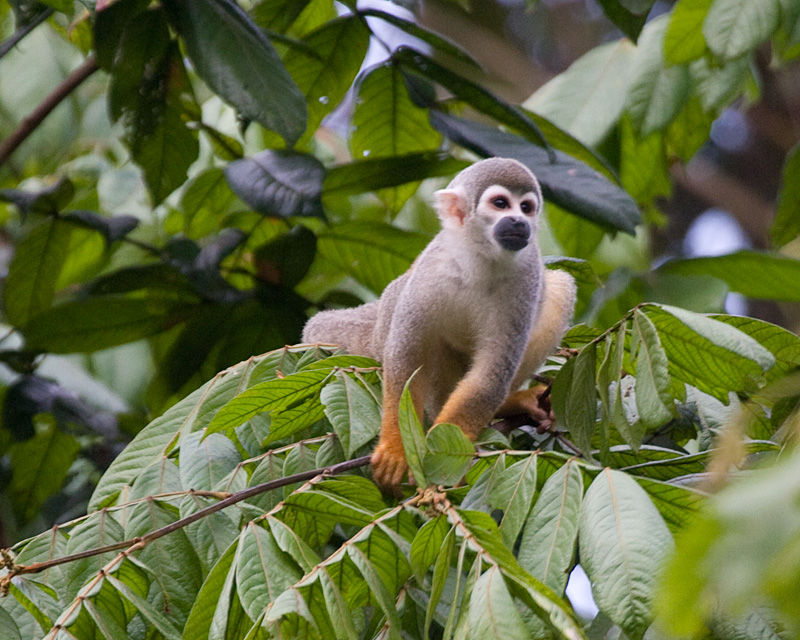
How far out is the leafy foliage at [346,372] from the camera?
1318 millimetres

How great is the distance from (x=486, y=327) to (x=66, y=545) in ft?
4.45

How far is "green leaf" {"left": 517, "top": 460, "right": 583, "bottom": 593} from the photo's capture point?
4.46 ft

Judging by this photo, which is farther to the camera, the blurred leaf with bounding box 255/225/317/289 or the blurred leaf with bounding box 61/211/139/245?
the blurred leaf with bounding box 255/225/317/289

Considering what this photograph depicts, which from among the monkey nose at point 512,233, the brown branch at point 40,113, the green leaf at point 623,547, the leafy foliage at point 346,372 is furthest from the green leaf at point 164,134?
the green leaf at point 623,547

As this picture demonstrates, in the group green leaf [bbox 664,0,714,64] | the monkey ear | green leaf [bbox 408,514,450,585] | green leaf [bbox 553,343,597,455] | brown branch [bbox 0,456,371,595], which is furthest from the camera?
green leaf [bbox 664,0,714,64]

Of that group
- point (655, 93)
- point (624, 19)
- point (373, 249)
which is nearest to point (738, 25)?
point (624, 19)

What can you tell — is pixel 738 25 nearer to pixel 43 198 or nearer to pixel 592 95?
pixel 592 95

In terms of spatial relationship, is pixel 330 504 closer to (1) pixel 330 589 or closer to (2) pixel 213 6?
(1) pixel 330 589

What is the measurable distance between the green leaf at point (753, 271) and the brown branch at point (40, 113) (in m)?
2.59

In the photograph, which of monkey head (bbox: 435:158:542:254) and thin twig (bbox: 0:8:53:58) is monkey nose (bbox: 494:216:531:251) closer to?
monkey head (bbox: 435:158:542:254)

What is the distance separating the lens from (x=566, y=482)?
147cm

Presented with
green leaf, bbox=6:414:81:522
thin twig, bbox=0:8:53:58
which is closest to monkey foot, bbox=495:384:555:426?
green leaf, bbox=6:414:81:522

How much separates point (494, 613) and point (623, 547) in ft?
0.76

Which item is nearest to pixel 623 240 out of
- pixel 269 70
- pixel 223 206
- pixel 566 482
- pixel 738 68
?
pixel 738 68
